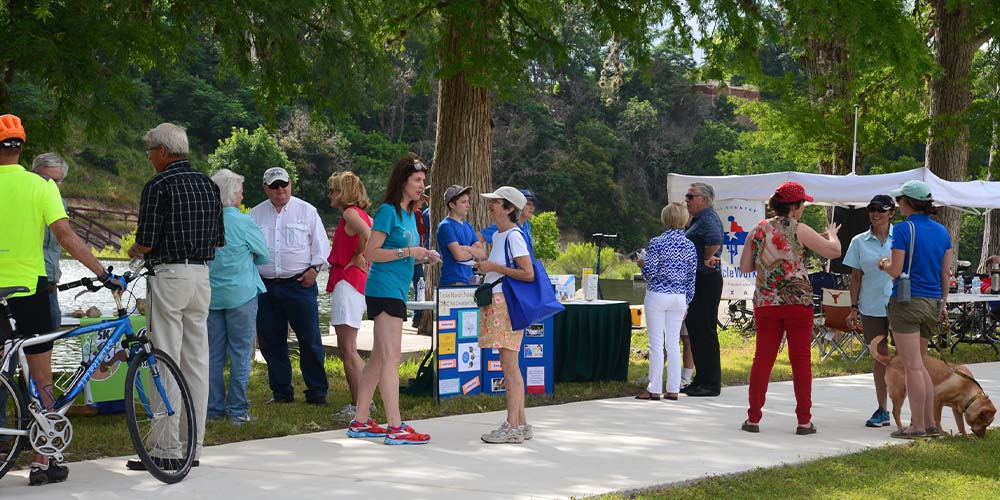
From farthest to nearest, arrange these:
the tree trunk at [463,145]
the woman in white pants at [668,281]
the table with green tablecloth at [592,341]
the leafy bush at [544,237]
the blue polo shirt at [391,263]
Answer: the leafy bush at [544,237] < the tree trunk at [463,145] < the table with green tablecloth at [592,341] < the woman in white pants at [668,281] < the blue polo shirt at [391,263]

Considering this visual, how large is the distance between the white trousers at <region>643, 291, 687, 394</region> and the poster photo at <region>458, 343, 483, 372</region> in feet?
4.85

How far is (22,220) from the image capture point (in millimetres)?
5914

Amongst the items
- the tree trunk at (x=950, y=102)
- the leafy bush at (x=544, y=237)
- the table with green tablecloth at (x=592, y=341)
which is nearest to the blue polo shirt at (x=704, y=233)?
the table with green tablecloth at (x=592, y=341)

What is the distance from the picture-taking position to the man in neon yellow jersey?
590cm

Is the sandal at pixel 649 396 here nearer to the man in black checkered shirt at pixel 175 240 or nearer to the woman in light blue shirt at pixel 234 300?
the woman in light blue shirt at pixel 234 300

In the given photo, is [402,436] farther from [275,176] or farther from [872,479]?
[872,479]

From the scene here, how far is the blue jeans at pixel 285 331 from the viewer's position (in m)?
9.04

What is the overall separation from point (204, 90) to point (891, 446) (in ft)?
217

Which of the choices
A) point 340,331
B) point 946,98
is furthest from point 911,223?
point 946,98

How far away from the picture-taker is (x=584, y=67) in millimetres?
89688

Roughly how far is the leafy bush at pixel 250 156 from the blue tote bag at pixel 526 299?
182 ft

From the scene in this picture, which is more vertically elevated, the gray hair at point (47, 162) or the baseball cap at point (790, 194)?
the gray hair at point (47, 162)

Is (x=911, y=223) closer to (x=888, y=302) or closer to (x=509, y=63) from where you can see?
(x=888, y=302)

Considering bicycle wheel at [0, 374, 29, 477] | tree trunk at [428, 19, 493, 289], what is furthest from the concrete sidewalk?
tree trunk at [428, 19, 493, 289]
